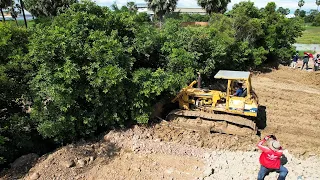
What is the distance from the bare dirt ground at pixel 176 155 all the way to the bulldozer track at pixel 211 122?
13.7 inches

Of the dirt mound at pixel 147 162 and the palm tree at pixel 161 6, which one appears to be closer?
the dirt mound at pixel 147 162

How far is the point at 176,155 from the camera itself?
9.52m

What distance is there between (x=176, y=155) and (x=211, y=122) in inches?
90.6

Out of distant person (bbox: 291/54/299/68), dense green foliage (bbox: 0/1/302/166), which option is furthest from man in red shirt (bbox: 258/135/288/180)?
distant person (bbox: 291/54/299/68)

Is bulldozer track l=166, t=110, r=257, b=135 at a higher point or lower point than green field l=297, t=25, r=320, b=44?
lower

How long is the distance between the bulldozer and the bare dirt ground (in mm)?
451

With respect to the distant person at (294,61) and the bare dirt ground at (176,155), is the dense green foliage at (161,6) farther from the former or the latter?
the bare dirt ground at (176,155)

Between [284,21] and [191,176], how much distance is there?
1811cm

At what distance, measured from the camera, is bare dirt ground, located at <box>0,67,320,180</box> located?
8438 millimetres

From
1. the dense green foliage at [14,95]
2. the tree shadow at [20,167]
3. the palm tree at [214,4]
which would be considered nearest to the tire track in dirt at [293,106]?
the tree shadow at [20,167]

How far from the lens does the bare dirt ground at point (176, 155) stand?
27.7ft

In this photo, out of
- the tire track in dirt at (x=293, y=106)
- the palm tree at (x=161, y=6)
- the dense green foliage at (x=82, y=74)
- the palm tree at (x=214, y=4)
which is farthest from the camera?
the palm tree at (x=161, y=6)

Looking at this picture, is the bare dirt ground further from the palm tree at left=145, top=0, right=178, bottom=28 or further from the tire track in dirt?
the palm tree at left=145, top=0, right=178, bottom=28

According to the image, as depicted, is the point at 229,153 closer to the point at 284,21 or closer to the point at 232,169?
the point at 232,169
